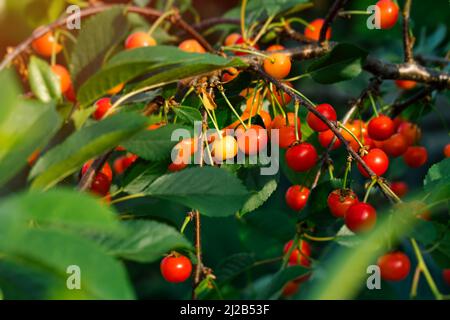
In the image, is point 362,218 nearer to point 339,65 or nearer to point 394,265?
point 394,265

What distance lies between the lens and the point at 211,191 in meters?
0.68

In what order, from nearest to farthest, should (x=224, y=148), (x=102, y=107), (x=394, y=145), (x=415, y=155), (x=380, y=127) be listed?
(x=224, y=148)
(x=102, y=107)
(x=380, y=127)
(x=394, y=145)
(x=415, y=155)

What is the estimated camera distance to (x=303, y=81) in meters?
2.43

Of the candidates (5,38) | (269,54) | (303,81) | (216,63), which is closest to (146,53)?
(216,63)

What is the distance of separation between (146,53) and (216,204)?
0.18 metres

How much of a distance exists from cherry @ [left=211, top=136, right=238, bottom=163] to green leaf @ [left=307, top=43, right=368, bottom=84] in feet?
0.75

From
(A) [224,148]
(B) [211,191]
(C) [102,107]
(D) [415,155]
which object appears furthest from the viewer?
(D) [415,155]

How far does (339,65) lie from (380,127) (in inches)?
5.0

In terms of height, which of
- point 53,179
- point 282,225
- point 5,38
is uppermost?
point 5,38

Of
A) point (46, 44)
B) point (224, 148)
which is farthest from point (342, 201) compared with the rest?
point (46, 44)

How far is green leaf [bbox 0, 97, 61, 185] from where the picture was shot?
52 cm

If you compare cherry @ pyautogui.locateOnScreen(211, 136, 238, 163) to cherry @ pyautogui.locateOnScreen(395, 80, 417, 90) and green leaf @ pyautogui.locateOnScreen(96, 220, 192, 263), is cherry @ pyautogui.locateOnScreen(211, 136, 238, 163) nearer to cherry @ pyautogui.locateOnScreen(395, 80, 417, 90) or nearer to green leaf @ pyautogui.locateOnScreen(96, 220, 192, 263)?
green leaf @ pyautogui.locateOnScreen(96, 220, 192, 263)

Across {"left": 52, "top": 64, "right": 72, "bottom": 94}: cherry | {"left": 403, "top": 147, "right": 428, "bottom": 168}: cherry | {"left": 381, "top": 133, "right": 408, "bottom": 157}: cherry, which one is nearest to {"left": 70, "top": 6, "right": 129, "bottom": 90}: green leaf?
{"left": 52, "top": 64, "right": 72, "bottom": 94}: cherry
